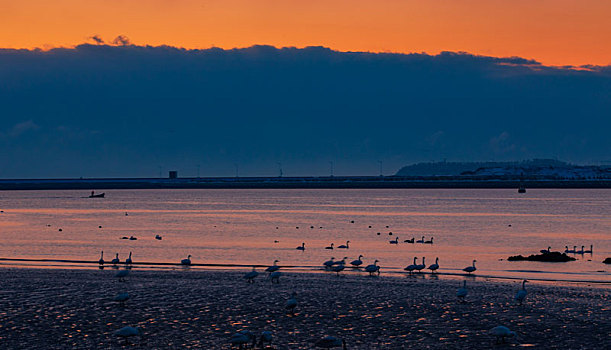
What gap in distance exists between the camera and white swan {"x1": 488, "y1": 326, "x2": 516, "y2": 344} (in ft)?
74.9

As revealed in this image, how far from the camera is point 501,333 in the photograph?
22.8 metres

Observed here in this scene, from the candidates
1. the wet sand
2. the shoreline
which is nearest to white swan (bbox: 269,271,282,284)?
the wet sand

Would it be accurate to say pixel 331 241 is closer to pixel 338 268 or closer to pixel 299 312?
pixel 338 268

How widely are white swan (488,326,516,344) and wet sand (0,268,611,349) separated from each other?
1.11 ft

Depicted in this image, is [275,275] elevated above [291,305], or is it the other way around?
[275,275]

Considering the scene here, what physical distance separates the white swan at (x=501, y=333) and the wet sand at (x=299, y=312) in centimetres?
34

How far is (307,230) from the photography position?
7594cm

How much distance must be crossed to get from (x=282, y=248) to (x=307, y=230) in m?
20.8

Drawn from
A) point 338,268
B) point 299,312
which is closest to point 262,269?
point 338,268

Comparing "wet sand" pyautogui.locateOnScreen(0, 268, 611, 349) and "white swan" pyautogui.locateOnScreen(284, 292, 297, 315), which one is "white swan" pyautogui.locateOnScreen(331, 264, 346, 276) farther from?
"white swan" pyautogui.locateOnScreen(284, 292, 297, 315)

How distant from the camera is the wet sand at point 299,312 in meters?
23.4

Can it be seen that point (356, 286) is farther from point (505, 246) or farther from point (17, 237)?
point (17, 237)

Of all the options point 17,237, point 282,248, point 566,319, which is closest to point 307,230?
point 282,248

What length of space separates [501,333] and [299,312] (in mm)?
7927
